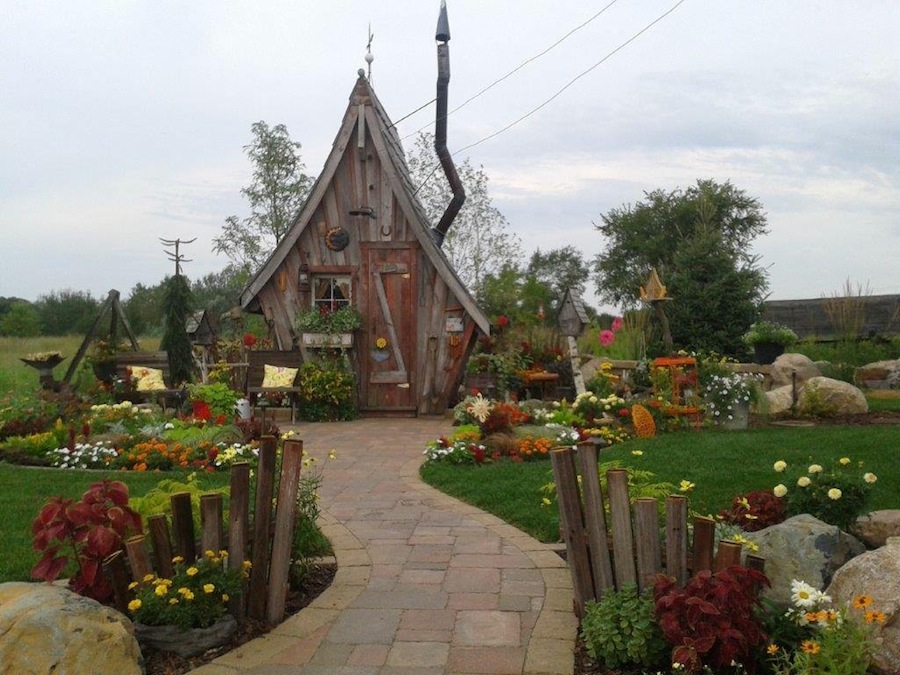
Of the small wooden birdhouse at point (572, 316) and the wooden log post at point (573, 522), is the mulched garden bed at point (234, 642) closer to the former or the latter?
the wooden log post at point (573, 522)

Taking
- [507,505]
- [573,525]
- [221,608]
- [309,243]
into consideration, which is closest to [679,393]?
[507,505]

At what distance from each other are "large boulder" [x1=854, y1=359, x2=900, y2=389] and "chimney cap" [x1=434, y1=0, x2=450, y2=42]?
29.4 feet

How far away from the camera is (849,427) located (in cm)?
980

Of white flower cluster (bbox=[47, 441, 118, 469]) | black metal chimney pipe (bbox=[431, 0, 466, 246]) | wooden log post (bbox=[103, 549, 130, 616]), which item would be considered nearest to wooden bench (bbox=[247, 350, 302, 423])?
black metal chimney pipe (bbox=[431, 0, 466, 246])

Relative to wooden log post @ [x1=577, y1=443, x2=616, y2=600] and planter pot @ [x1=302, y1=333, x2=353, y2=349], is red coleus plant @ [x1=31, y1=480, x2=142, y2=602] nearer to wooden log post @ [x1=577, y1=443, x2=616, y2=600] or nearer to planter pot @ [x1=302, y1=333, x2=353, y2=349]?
wooden log post @ [x1=577, y1=443, x2=616, y2=600]

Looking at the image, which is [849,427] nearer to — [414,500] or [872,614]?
[414,500]

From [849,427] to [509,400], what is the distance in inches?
183

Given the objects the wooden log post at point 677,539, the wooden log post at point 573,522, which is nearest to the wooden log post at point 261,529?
the wooden log post at point 573,522

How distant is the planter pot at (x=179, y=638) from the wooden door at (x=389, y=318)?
29.9 feet

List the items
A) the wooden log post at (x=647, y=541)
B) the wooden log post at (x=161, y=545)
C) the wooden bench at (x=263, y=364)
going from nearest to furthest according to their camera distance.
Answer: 1. the wooden log post at (x=647, y=541)
2. the wooden log post at (x=161, y=545)
3. the wooden bench at (x=263, y=364)

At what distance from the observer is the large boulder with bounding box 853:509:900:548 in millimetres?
4488

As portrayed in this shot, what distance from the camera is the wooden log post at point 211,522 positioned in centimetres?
387

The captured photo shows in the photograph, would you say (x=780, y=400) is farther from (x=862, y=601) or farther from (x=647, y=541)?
(x=862, y=601)

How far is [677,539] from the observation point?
3619 millimetres
